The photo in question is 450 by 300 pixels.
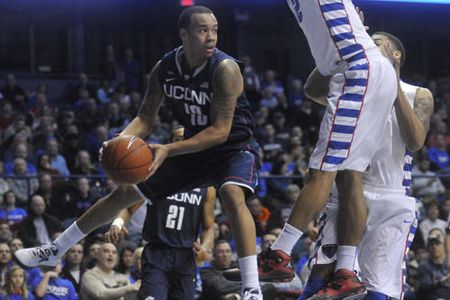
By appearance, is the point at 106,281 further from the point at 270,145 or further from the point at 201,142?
the point at 270,145

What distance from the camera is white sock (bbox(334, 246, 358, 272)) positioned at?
629cm

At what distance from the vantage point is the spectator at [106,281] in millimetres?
10461

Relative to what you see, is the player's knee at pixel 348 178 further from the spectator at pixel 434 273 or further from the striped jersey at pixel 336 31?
the spectator at pixel 434 273

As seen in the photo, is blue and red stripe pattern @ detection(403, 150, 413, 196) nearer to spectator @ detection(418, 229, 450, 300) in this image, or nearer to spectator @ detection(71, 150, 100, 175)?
spectator @ detection(418, 229, 450, 300)

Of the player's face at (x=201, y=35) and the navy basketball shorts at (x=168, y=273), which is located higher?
the player's face at (x=201, y=35)

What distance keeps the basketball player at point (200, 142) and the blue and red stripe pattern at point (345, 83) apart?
0.82 meters

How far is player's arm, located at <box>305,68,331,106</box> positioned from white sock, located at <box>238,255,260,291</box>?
43.0 inches

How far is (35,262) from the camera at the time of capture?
7.23 metres

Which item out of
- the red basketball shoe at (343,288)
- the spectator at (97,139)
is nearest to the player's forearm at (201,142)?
the red basketball shoe at (343,288)

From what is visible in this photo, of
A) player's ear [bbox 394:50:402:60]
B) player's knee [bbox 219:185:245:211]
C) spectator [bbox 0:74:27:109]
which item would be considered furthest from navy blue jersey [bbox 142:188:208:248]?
spectator [bbox 0:74:27:109]

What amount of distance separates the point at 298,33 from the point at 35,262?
53.9ft

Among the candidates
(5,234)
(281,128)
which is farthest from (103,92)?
(5,234)

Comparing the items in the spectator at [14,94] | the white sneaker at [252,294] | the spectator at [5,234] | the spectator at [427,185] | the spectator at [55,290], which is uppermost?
the white sneaker at [252,294]

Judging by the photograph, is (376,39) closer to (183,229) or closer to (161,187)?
(161,187)
